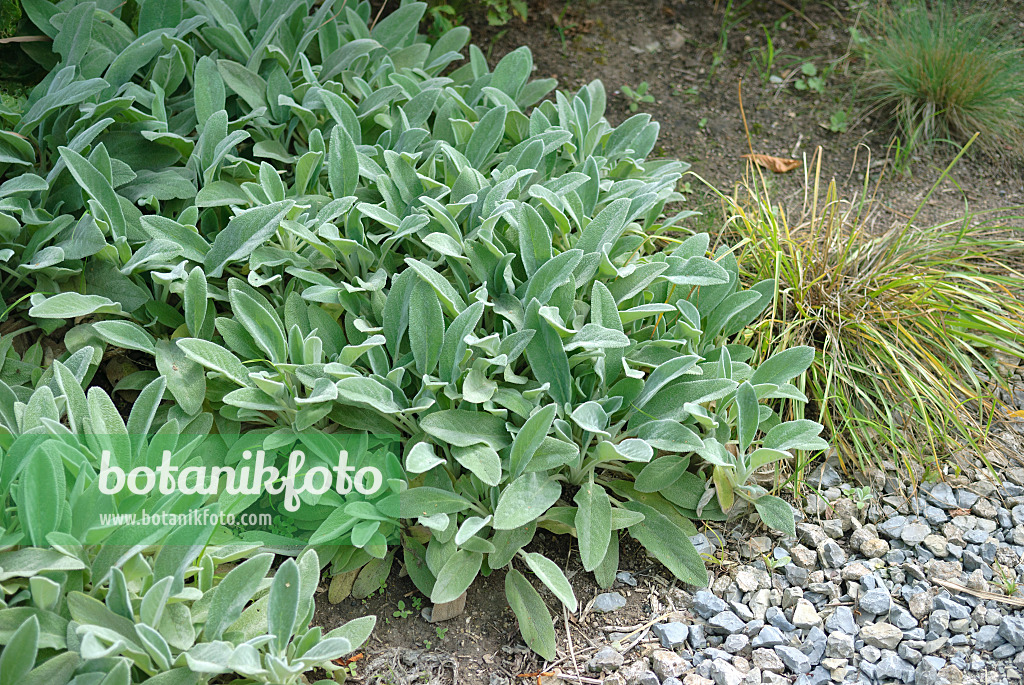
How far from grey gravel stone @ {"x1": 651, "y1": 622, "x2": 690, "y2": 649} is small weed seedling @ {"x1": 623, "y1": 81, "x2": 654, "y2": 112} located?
2.07 m

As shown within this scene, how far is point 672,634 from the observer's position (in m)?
1.74

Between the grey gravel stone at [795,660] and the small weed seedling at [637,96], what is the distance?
2130 mm

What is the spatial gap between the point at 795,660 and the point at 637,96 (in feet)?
7.30

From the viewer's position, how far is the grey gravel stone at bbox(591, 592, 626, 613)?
1.81 m

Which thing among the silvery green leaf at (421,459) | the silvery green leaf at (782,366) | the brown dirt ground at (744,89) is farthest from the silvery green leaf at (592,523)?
the brown dirt ground at (744,89)

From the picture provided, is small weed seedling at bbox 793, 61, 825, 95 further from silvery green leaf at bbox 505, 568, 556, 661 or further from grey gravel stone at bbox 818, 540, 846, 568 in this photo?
silvery green leaf at bbox 505, 568, 556, 661

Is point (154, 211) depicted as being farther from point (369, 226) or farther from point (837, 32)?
point (837, 32)

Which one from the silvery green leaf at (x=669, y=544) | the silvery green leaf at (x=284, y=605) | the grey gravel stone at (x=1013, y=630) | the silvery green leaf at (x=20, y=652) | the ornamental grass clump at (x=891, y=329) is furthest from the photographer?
the ornamental grass clump at (x=891, y=329)

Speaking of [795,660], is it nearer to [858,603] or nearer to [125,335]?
[858,603]

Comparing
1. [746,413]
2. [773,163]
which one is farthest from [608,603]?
[773,163]

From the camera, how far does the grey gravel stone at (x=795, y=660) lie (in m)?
1.67

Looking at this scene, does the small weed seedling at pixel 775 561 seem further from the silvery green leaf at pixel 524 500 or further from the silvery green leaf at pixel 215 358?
the silvery green leaf at pixel 215 358

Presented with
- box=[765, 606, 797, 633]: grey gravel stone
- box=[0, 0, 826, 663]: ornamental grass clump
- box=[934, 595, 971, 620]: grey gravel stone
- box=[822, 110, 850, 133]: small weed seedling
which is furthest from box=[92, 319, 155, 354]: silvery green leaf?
box=[822, 110, 850, 133]: small weed seedling

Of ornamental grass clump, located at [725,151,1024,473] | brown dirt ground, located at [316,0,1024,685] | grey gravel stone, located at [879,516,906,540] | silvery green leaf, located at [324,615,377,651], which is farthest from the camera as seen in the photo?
brown dirt ground, located at [316,0,1024,685]
